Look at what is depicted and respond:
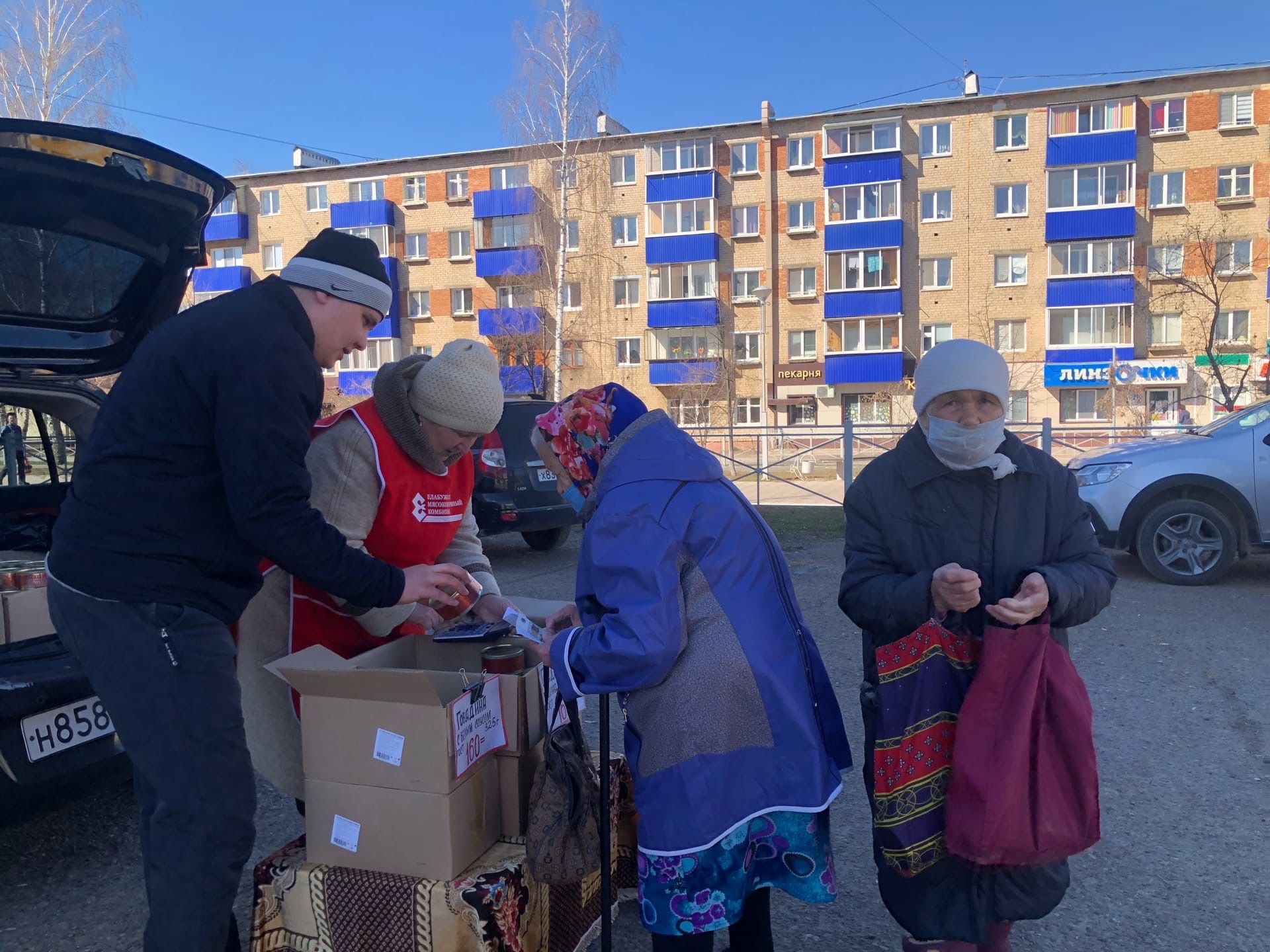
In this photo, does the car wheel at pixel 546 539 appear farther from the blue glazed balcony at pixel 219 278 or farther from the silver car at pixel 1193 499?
the blue glazed balcony at pixel 219 278

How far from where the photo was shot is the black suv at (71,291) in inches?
109

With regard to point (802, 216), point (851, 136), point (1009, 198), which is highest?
point (851, 136)

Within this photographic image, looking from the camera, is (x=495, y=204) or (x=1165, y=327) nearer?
(x=1165, y=327)

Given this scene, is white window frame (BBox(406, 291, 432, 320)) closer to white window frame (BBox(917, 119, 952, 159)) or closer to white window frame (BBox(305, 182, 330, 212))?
white window frame (BBox(305, 182, 330, 212))

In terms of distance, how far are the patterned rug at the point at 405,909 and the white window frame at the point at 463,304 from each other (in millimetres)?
41066

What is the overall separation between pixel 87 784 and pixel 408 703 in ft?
5.17

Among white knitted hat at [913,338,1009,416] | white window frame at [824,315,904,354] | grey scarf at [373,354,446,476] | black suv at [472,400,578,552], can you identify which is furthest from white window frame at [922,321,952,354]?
grey scarf at [373,354,446,476]

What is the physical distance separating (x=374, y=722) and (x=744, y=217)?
38.7 meters

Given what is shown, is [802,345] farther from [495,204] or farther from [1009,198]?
[495,204]

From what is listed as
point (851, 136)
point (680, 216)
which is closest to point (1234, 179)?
point (851, 136)

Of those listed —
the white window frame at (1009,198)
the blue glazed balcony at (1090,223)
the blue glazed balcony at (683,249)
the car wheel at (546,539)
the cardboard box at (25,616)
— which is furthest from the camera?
the blue glazed balcony at (683,249)

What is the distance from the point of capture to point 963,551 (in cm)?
240

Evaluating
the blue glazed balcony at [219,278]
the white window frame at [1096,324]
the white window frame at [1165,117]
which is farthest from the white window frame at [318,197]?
the white window frame at [1165,117]

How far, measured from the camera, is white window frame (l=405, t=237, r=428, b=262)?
42.7 meters
